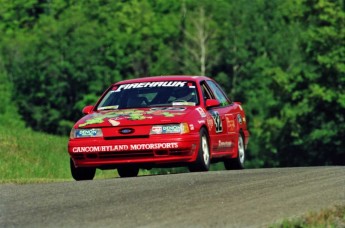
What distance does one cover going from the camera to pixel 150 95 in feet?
62.6

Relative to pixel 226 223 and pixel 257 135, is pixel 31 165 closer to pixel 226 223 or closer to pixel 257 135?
pixel 226 223

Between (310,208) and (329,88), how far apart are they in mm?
54058

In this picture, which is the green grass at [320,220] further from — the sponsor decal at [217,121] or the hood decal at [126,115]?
the sponsor decal at [217,121]

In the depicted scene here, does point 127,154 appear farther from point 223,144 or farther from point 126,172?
point 126,172

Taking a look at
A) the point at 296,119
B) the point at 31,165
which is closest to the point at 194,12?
the point at 296,119

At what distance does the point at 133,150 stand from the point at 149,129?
1.14ft

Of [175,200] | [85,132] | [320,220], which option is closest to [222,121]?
[85,132]

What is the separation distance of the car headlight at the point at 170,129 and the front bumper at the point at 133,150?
0.19ft

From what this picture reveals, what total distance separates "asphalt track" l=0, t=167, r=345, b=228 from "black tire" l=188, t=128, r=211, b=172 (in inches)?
73.8

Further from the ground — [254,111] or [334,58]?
[334,58]

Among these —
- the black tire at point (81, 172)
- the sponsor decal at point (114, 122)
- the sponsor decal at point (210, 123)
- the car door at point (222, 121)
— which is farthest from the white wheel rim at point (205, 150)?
the black tire at point (81, 172)

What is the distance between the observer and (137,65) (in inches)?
3787

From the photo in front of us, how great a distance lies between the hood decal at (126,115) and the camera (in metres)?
17.9

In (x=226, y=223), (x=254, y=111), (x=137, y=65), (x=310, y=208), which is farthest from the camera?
(x=137, y=65)
